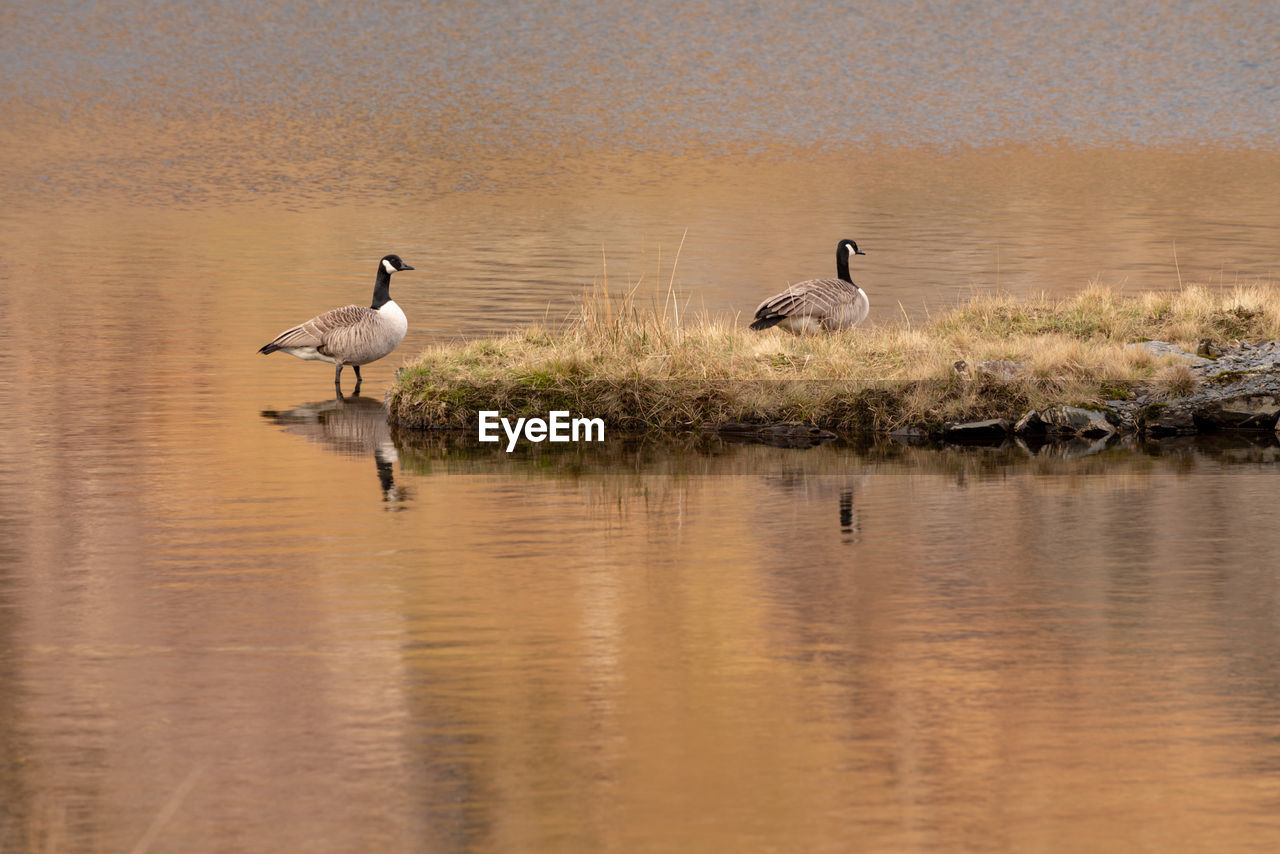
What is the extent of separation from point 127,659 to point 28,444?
8.73 m

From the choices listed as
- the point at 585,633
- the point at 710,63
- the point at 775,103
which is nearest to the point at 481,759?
the point at 585,633

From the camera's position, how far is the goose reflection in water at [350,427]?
56.1ft

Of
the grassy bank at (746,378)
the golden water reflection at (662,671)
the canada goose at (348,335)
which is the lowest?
the golden water reflection at (662,671)

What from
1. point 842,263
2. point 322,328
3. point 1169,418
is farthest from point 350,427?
point 1169,418

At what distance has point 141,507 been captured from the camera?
1474 cm

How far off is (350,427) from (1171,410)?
846 centimetres

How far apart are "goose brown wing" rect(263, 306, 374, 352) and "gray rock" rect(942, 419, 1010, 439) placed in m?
7.23

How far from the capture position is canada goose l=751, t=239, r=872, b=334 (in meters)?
22.1

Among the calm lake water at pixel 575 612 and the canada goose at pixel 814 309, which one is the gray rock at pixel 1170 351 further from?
the canada goose at pixel 814 309

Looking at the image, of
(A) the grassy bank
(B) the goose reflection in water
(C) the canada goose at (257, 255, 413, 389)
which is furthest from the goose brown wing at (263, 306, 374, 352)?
(A) the grassy bank

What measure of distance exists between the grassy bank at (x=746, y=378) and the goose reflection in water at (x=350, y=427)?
0.48m

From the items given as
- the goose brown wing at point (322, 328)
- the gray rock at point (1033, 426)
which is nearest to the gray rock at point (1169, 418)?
the gray rock at point (1033, 426)

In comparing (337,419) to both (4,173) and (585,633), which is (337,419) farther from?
(4,173)

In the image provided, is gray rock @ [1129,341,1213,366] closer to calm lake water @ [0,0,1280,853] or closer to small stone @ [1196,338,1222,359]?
small stone @ [1196,338,1222,359]
